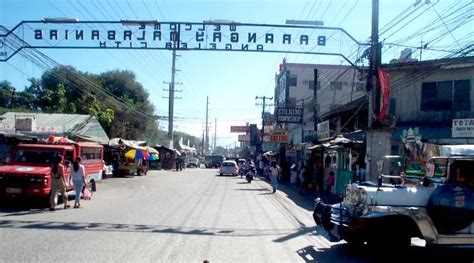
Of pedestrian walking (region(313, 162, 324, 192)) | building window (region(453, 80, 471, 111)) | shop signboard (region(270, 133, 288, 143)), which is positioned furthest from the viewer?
shop signboard (region(270, 133, 288, 143))

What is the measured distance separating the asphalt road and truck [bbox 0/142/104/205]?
58cm

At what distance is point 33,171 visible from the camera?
615 inches

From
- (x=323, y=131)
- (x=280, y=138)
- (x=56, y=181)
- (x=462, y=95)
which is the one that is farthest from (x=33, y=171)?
(x=280, y=138)

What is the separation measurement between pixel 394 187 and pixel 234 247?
328cm

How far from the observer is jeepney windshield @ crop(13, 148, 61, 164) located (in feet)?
55.9

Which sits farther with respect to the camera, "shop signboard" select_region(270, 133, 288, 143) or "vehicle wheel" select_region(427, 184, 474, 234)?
"shop signboard" select_region(270, 133, 288, 143)

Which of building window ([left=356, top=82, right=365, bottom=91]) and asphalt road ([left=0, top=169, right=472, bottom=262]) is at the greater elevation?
building window ([left=356, top=82, right=365, bottom=91])

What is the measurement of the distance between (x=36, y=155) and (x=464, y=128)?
50.1 feet

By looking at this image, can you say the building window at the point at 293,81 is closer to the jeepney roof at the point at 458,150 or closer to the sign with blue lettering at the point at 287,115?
the sign with blue lettering at the point at 287,115

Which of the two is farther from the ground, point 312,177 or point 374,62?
point 374,62

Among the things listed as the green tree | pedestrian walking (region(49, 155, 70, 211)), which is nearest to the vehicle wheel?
pedestrian walking (region(49, 155, 70, 211))

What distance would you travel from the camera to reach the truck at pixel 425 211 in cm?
876

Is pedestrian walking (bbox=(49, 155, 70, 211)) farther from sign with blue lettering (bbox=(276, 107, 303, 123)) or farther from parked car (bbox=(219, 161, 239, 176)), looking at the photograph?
parked car (bbox=(219, 161, 239, 176))

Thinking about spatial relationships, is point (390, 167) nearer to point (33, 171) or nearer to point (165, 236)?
point (165, 236)
